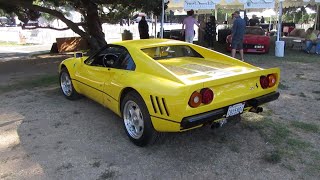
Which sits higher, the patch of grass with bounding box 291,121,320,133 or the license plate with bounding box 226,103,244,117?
the license plate with bounding box 226,103,244,117

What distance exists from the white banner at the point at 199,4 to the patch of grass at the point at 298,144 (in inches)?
376

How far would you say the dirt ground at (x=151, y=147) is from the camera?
3553mm

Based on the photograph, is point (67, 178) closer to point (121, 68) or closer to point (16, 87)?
point (121, 68)

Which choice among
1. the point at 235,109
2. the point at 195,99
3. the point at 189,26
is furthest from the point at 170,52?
the point at 189,26

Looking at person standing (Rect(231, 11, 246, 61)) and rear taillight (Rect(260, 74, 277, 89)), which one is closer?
rear taillight (Rect(260, 74, 277, 89))

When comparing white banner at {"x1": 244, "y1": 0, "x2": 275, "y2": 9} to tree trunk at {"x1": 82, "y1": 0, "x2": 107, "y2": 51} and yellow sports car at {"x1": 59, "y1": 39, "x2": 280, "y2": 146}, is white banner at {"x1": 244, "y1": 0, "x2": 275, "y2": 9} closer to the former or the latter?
tree trunk at {"x1": 82, "y1": 0, "x2": 107, "y2": 51}

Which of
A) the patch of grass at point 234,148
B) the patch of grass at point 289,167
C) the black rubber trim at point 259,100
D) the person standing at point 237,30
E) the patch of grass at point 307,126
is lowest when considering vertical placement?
the patch of grass at point 289,167

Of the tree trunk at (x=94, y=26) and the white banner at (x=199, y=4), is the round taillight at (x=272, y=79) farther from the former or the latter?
the tree trunk at (x=94, y=26)

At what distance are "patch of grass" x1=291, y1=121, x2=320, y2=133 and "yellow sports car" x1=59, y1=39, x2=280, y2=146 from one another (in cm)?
83

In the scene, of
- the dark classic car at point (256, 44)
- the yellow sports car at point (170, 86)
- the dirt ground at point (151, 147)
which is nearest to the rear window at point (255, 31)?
the dark classic car at point (256, 44)

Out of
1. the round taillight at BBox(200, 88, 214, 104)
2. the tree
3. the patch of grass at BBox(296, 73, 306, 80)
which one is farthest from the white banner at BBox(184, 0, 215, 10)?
the round taillight at BBox(200, 88, 214, 104)

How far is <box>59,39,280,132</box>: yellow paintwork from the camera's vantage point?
3.53 m

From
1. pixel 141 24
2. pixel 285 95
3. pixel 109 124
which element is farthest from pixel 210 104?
pixel 141 24

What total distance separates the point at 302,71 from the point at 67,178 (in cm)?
813
